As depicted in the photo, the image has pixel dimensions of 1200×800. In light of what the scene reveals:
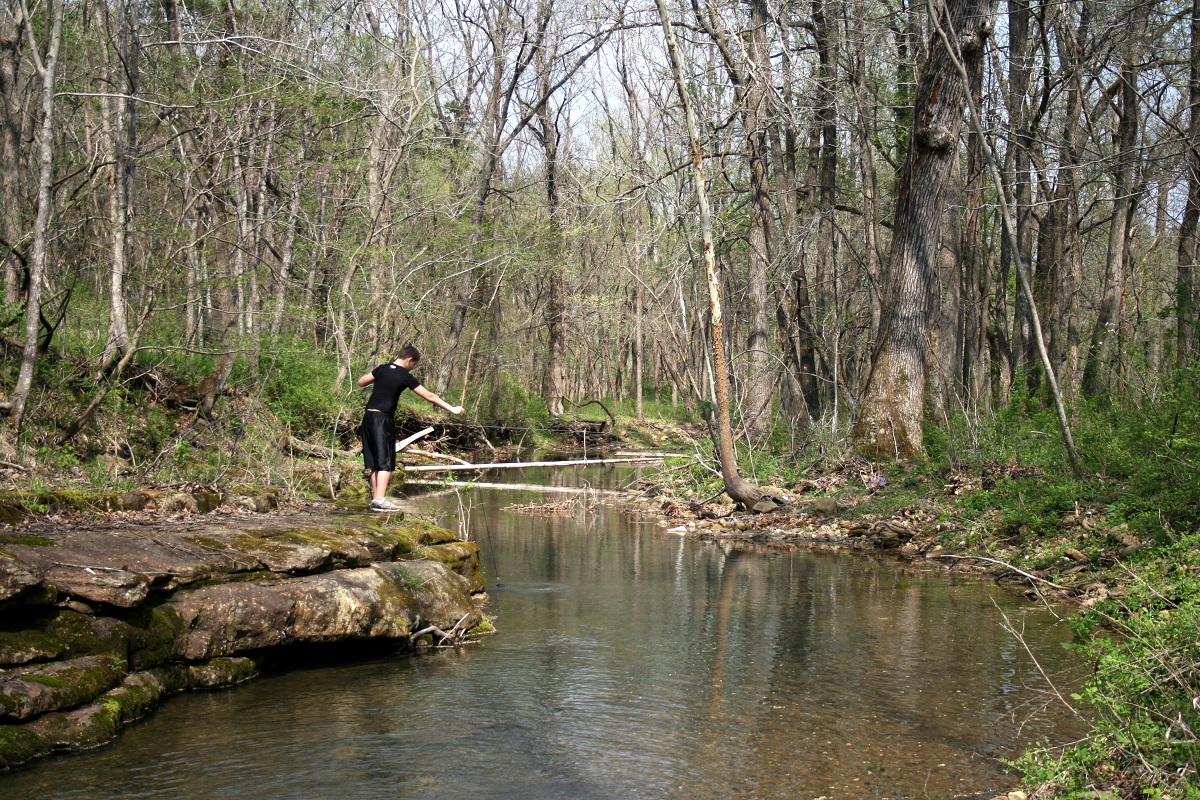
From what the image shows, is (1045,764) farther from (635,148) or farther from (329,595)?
(635,148)

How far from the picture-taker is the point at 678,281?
1778 cm

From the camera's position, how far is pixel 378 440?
1102cm

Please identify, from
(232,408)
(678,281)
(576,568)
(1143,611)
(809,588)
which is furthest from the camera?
(678,281)

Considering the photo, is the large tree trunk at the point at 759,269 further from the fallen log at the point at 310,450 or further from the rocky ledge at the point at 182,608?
the rocky ledge at the point at 182,608

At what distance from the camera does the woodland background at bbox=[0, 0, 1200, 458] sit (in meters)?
13.9

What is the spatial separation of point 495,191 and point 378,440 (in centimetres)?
1825

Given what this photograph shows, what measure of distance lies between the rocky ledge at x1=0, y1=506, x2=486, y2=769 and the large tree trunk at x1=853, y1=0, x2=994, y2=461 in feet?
31.4

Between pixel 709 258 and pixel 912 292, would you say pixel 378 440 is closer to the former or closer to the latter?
pixel 709 258

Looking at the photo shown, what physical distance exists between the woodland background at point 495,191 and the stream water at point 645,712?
4.96 meters

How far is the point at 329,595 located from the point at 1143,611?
582 cm

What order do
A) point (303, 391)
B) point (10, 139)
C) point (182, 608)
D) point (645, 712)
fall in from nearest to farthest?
point (645, 712), point (182, 608), point (10, 139), point (303, 391)

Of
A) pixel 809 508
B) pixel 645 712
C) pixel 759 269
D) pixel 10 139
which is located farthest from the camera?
pixel 759 269

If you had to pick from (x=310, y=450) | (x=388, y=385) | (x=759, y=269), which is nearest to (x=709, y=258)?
(x=388, y=385)

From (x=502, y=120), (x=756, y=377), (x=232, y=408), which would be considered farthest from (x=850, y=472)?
(x=502, y=120)
